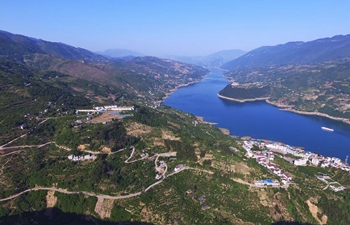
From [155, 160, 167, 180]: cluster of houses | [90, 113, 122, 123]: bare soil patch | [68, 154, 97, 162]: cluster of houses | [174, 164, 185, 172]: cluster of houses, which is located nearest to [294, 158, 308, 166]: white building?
[174, 164, 185, 172]: cluster of houses

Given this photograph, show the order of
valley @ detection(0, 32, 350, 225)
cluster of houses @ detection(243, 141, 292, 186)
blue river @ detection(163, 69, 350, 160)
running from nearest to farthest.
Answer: valley @ detection(0, 32, 350, 225) → cluster of houses @ detection(243, 141, 292, 186) → blue river @ detection(163, 69, 350, 160)

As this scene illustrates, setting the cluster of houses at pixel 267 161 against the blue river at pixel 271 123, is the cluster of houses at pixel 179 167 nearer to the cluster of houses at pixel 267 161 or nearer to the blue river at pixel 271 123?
the cluster of houses at pixel 267 161

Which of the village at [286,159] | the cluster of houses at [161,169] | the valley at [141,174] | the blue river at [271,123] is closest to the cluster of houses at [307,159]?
the village at [286,159]

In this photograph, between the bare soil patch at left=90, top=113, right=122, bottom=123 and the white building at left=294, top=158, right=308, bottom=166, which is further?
the bare soil patch at left=90, top=113, right=122, bottom=123

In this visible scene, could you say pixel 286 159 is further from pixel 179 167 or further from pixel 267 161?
pixel 179 167

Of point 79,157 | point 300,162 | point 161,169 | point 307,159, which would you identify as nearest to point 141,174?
point 161,169

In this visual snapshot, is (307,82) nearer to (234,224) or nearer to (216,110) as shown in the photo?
(216,110)

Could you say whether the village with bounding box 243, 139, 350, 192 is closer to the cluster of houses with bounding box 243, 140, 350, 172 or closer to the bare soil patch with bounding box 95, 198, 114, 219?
the cluster of houses with bounding box 243, 140, 350, 172

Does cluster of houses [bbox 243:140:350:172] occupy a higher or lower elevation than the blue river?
higher
